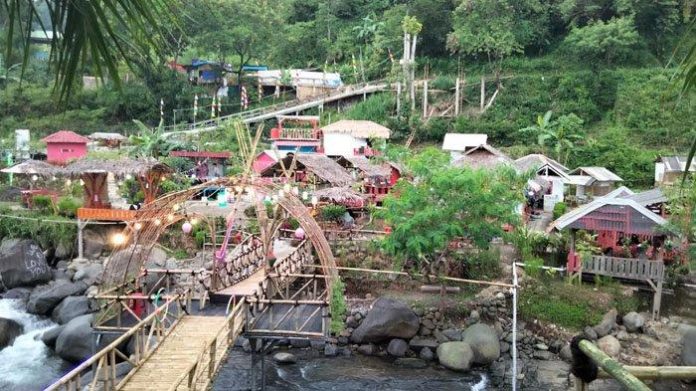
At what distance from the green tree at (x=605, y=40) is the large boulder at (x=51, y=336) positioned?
34.2 metres

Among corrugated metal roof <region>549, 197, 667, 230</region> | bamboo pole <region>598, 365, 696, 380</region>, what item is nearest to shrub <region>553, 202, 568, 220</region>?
corrugated metal roof <region>549, 197, 667, 230</region>

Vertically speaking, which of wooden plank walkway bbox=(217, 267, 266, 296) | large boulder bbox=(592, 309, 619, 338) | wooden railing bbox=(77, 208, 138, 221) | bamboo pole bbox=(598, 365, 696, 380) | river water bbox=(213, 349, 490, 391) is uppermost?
bamboo pole bbox=(598, 365, 696, 380)

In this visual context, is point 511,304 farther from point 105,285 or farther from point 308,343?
point 105,285

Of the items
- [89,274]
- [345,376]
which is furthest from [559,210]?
[89,274]

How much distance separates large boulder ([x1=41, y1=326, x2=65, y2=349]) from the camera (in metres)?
16.2

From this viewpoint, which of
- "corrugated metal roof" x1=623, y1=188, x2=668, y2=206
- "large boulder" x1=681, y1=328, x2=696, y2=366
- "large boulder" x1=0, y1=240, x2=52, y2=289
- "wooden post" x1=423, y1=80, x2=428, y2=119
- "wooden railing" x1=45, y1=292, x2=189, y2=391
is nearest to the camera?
"wooden railing" x1=45, y1=292, x2=189, y2=391

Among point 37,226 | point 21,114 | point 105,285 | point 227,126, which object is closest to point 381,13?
point 227,126

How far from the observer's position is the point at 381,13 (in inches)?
2034

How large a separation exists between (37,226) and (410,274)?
13868 mm

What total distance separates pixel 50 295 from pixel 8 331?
6.68ft

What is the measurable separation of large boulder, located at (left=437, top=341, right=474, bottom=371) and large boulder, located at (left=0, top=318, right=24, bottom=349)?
38.6 ft

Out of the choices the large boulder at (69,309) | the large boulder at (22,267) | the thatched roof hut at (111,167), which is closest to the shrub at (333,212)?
the thatched roof hut at (111,167)

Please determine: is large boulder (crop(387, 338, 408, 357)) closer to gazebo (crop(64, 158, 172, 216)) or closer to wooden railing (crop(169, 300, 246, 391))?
wooden railing (crop(169, 300, 246, 391))

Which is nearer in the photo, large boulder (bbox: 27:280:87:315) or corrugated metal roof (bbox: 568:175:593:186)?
large boulder (bbox: 27:280:87:315)
